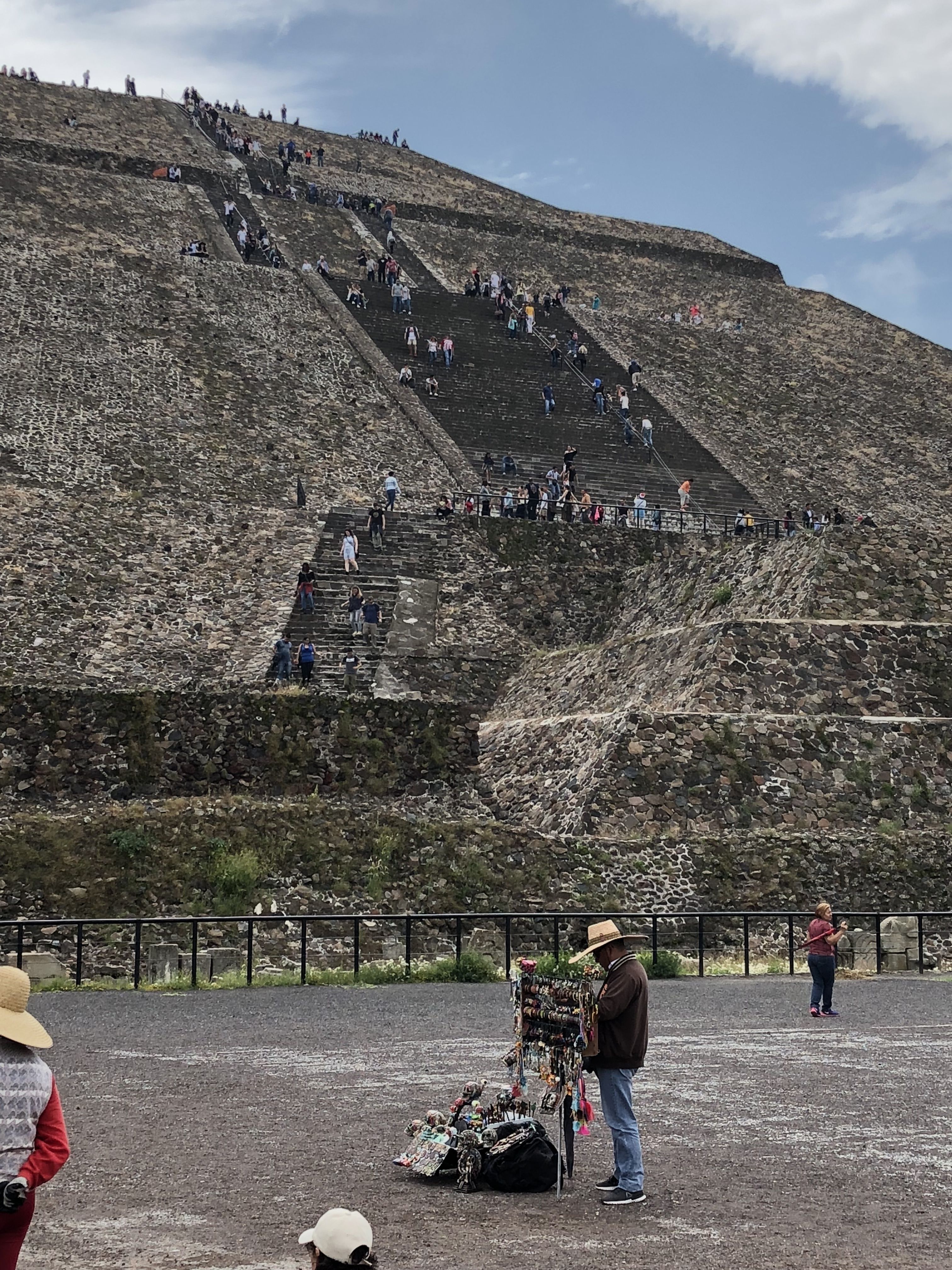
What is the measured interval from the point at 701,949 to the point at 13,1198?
1508cm

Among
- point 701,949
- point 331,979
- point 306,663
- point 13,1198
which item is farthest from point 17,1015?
point 306,663

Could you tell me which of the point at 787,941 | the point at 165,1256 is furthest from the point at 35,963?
the point at 165,1256

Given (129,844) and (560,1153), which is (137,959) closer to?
(129,844)

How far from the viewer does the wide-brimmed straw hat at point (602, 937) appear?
8523mm

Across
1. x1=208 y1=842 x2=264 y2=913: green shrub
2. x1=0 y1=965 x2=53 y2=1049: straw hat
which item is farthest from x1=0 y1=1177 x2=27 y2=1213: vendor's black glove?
x1=208 y1=842 x2=264 y2=913: green shrub

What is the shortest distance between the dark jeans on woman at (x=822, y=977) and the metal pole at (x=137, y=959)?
7.10 m

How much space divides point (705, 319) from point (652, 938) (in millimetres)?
44937

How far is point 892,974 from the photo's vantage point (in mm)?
20625

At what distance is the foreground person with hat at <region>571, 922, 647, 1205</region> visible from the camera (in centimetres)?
801

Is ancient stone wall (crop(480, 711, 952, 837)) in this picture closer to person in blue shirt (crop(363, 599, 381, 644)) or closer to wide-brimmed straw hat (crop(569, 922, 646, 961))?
person in blue shirt (crop(363, 599, 381, 644))

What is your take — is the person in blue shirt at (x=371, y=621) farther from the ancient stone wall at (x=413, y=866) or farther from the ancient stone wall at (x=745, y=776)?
the ancient stone wall at (x=413, y=866)

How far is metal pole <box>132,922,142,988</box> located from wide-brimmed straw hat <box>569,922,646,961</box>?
9.89 metres

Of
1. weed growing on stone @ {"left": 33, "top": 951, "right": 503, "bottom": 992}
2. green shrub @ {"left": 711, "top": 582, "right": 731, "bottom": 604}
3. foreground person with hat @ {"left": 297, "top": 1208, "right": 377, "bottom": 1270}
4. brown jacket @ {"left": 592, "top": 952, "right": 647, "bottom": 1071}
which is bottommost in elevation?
weed growing on stone @ {"left": 33, "top": 951, "right": 503, "bottom": 992}

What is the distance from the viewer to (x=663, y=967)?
63.9 feet
